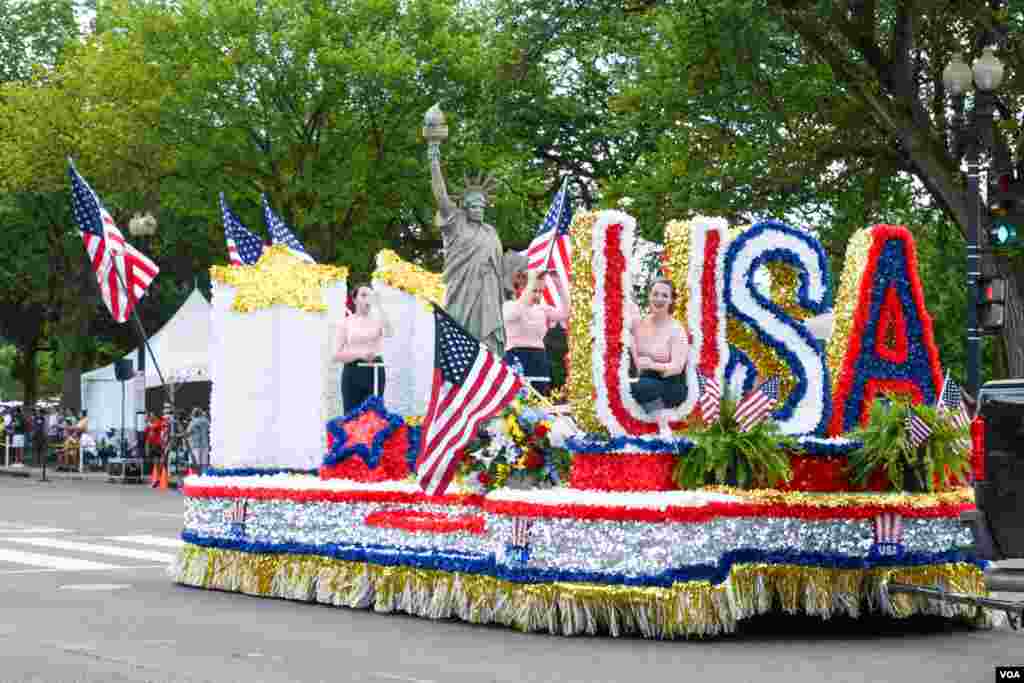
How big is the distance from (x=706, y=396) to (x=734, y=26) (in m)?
Answer: 14.3

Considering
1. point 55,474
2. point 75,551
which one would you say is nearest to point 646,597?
point 75,551

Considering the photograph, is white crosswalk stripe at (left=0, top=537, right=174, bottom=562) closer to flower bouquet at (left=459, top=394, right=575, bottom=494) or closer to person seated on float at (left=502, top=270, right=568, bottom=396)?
person seated on float at (left=502, top=270, right=568, bottom=396)

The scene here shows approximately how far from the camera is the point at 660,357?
13.8m

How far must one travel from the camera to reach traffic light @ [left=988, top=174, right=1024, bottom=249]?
75.1 feet

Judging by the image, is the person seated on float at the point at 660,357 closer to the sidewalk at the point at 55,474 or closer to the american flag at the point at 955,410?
the american flag at the point at 955,410

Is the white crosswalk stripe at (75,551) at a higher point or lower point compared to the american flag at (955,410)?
lower

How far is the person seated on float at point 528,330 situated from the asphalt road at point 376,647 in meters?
2.78

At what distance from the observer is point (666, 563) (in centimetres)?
1265

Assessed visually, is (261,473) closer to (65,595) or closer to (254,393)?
(254,393)

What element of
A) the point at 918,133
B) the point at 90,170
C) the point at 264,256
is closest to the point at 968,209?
the point at 918,133

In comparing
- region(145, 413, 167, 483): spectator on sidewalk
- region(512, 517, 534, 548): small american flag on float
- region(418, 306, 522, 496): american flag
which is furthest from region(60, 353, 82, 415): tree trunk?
region(512, 517, 534, 548): small american flag on float

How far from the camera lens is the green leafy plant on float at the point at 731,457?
43.2 feet

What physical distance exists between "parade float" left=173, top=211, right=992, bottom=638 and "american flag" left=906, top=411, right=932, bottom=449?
1.03 feet

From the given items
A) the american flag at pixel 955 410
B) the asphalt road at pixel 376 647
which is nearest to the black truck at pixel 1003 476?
the asphalt road at pixel 376 647
